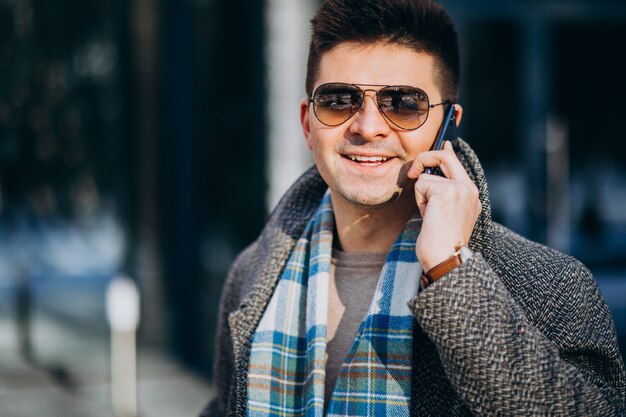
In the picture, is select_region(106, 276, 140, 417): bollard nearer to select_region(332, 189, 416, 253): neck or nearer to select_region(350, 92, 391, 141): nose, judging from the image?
select_region(332, 189, 416, 253): neck

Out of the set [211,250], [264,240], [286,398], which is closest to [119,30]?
[211,250]

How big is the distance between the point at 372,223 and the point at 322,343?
1.21 ft

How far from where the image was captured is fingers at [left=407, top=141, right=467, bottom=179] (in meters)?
1.91

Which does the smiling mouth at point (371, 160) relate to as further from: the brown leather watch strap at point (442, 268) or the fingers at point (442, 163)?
the brown leather watch strap at point (442, 268)

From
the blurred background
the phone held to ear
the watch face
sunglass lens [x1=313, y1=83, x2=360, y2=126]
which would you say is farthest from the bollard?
the watch face

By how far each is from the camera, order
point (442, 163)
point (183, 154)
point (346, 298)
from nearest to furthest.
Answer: point (442, 163) → point (346, 298) → point (183, 154)

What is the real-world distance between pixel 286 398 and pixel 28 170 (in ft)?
19.8

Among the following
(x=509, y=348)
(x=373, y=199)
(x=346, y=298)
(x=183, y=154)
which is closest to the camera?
(x=509, y=348)

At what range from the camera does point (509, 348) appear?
5.41 ft

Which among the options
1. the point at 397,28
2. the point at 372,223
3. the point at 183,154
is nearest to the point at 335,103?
the point at 397,28

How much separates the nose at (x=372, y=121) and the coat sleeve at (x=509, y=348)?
447 mm

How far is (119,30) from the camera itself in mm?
7414

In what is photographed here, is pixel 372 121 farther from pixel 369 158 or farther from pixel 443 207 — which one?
pixel 443 207

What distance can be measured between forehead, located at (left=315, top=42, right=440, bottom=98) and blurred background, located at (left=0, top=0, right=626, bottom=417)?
3.76 metres
